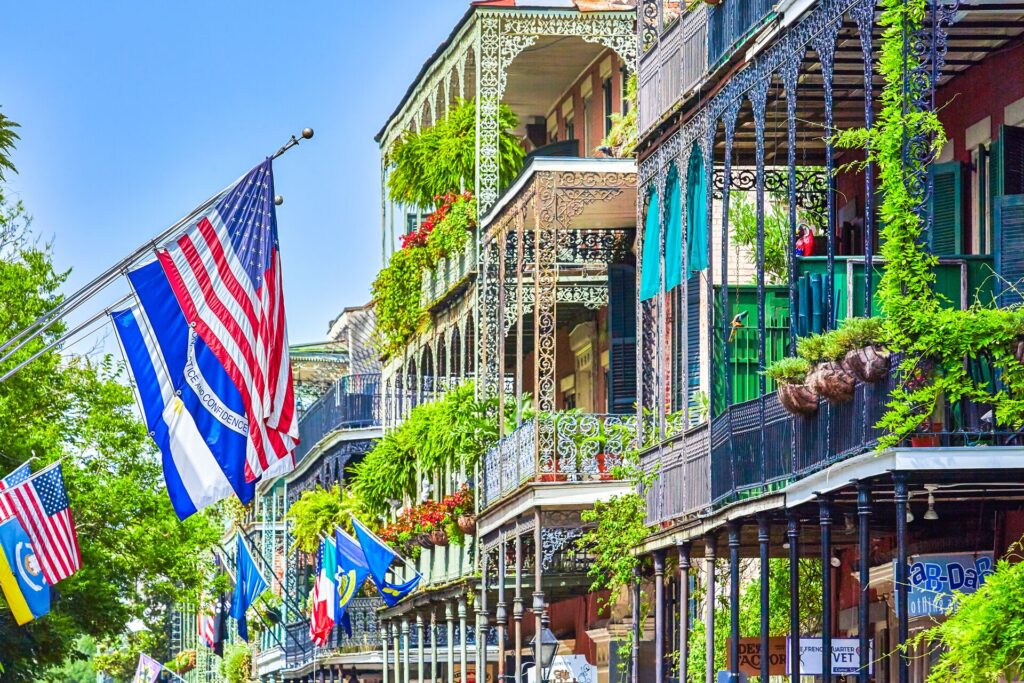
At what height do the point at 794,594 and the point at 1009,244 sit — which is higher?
the point at 1009,244

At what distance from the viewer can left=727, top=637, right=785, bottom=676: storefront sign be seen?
75.5 ft

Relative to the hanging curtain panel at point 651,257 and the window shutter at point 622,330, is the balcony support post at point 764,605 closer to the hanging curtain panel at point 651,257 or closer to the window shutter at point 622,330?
the hanging curtain panel at point 651,257

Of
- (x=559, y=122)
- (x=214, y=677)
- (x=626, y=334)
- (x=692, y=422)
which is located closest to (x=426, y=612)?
(x=559, y=122)

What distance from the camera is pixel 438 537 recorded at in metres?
37.5

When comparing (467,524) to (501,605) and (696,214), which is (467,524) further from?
(696,214)

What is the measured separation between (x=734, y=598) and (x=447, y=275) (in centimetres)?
1767

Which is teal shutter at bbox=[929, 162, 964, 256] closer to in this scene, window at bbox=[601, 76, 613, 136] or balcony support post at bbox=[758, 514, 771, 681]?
balcony support post at bbox=[758, 514, 771, 681]

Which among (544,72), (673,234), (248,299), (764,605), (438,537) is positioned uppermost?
(544,72)

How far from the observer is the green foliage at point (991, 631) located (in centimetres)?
1507

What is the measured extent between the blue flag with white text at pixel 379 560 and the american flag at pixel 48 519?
10595 millimetres

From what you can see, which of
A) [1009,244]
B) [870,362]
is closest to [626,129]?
[1009,244]

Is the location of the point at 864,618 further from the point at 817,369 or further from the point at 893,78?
the point at 893,78

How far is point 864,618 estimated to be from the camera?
17.7 metres

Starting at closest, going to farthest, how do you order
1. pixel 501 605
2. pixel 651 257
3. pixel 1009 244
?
pixel 1009 244, pixel 651 257, pixel 501 605
